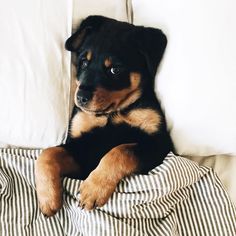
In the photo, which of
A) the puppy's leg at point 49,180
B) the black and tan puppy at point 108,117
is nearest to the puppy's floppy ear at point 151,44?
the black and tan puppy at point 108,117

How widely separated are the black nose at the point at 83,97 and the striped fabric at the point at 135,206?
0.22m

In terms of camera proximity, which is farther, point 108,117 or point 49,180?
point 108,117

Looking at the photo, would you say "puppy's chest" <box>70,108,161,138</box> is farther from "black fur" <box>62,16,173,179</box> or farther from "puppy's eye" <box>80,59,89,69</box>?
"puppy's eye" <box>80,59,89,69</box>

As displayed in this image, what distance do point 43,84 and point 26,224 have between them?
396 millimetres

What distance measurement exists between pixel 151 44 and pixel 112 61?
12cm

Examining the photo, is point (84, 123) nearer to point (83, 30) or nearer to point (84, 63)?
point (84, 63)

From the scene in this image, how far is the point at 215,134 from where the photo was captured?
1.14 m

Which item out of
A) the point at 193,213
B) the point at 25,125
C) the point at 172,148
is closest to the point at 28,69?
the point at 25,125

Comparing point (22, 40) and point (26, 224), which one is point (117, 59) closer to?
point (22, 40)

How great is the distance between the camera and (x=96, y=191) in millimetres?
1041

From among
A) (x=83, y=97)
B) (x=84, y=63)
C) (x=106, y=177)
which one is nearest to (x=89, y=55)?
(x=84, y=63)

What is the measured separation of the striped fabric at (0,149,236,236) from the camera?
104cm

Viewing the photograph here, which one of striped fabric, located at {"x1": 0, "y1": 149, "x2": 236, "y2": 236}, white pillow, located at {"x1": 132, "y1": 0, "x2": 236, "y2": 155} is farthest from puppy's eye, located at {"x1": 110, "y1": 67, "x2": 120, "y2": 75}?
striped fabric, located at {"x1": 0, "y1": 149, "x2": 236, "y2": 236}

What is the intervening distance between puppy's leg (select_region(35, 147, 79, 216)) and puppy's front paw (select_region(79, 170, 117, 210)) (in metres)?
0.07
